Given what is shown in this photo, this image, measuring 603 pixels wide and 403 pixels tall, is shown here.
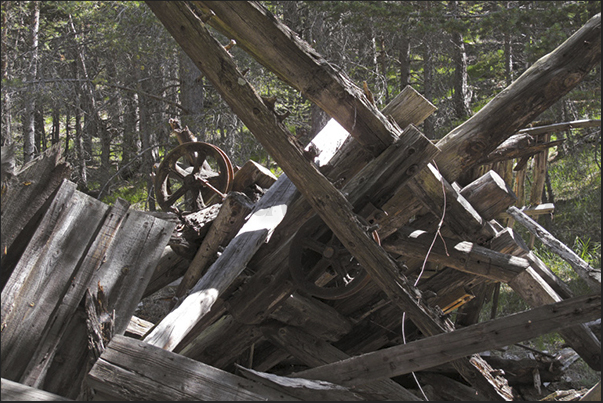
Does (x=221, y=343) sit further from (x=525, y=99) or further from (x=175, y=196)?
(x=525, y=99)

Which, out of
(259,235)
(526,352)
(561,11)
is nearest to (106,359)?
(259,235)

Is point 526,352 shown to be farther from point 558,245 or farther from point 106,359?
point 106,359

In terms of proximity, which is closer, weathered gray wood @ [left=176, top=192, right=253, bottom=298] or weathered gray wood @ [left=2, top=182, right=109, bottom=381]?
weathered gray wood @ [left=2, top=182, right=109, bottom=381]

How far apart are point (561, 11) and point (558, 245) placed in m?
5.18

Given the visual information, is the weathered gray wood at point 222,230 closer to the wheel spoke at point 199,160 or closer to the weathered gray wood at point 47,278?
the wheel spoke at point 199,160

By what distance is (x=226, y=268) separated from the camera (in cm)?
424

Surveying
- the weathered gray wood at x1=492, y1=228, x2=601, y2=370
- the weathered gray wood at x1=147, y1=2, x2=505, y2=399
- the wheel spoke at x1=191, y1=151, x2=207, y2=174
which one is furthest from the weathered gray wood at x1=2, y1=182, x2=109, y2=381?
the weathered gray wood at x1=492, y1=228, x2=601, y2=370

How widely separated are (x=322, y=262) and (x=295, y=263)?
0.68 feet

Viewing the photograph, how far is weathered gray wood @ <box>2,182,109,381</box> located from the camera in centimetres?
301

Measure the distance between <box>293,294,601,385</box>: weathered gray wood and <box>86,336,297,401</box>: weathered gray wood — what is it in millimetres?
569

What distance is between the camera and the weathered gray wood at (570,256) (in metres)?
5.25

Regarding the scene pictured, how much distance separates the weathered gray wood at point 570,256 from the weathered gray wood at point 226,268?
9.09 feet

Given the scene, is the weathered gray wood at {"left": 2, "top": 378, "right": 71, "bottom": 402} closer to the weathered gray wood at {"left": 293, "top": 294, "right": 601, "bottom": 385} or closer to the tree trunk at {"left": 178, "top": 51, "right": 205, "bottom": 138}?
the weathered gray wood at {"left": 293, "top": 294, "right": 601, "bottom": 385}

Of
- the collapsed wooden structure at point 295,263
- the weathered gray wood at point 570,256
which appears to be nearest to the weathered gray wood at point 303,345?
the collapsed wooden structure at point 295,263
